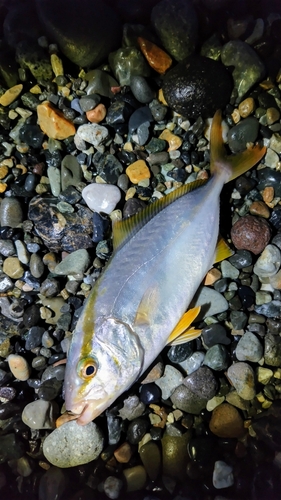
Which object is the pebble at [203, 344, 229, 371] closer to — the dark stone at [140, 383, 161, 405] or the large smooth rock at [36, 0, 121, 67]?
the dark stone at [140, 383, 161, 405]

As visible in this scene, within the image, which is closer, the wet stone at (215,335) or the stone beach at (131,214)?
the stone beach at (131,214)

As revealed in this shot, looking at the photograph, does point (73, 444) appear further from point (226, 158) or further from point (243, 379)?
point (226, 158)

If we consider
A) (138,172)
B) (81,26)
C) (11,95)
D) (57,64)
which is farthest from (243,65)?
(11,95)

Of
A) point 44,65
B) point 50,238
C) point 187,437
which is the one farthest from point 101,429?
point 44,65

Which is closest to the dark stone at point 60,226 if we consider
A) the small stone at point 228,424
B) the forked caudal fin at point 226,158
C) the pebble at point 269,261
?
the forked caudal fin at point 226,158

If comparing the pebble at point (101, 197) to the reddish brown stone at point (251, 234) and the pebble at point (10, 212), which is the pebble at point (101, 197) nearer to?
the pebble at point (10, 212)

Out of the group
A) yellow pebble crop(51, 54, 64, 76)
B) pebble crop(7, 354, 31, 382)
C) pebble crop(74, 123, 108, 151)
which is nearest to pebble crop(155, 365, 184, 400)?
pebble crop(7, 354, 31, 382)

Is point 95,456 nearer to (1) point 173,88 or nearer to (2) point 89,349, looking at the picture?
(2) point 89,349
